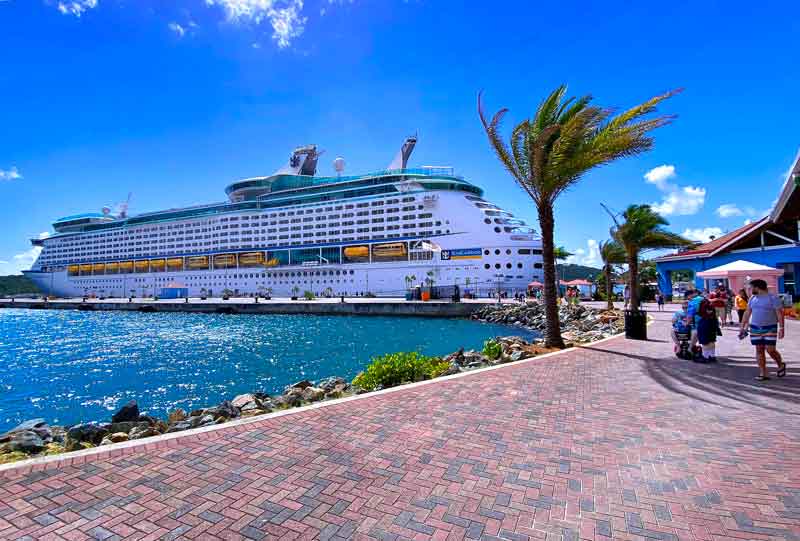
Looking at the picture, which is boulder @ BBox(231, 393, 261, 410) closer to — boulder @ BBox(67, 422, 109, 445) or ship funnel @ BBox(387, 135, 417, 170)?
boulder @ BBox(67, 422, 109, 445)

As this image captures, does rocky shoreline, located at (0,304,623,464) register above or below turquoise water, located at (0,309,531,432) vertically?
above

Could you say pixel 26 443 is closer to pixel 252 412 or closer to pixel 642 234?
pixel 252 412

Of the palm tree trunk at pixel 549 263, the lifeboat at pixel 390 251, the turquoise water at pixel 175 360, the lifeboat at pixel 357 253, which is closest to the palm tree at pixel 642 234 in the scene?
the turquoise water at pixel 175 360

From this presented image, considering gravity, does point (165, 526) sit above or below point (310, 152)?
below

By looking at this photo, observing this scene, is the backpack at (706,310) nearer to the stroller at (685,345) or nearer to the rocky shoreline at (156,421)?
the stroller at (685,345)

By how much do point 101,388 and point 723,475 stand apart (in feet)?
45.0

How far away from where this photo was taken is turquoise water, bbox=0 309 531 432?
9.84 meters

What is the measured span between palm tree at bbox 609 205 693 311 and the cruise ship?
2018 centimetres

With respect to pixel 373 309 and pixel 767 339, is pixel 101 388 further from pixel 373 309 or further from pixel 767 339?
pixel 373 309

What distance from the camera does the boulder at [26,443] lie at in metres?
4.83

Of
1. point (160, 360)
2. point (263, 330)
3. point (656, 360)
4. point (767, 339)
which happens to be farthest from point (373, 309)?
point (767, 339)

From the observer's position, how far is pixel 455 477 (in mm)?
3234

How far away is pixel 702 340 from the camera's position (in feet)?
24.8

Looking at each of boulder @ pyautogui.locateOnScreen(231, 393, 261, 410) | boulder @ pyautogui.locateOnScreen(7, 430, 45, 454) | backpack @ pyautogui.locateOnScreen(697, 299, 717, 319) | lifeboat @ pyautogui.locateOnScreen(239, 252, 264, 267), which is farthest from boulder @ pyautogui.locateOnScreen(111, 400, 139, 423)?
lifeboat @ pyautogui.locateOnScreen(239, 252, 264, 267)
